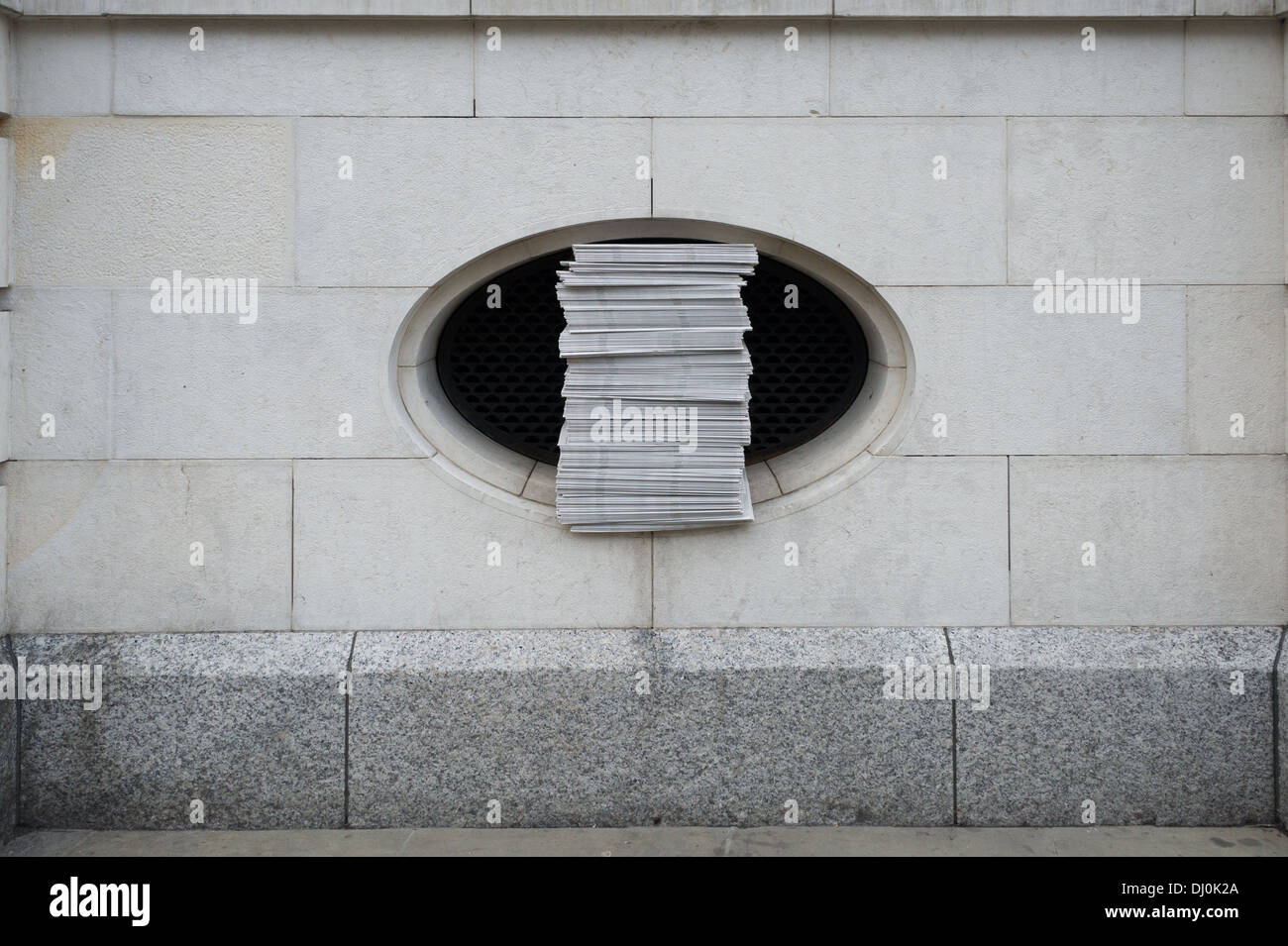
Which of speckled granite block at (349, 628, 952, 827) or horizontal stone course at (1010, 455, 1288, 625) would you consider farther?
horizontal stone course at (1010, 455, 1288, 625)

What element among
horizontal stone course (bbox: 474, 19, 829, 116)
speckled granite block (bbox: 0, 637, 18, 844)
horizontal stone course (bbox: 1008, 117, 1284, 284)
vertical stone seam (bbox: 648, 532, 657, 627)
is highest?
horizontal stone course (bbox: 474, 19, 829, 116)

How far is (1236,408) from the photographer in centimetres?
589

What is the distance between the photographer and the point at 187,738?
5.79 m

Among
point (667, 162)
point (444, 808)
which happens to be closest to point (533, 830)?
point (444, 808)

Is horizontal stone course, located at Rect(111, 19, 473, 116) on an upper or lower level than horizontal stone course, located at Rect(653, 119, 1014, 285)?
upper

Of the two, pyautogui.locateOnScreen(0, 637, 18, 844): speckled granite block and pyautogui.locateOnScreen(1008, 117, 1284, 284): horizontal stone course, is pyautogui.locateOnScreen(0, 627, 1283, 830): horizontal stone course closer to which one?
pyautogui.locateOnScreen(0, 637, 18, 844): speckled granite block

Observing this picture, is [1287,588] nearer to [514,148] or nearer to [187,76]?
[514,148]

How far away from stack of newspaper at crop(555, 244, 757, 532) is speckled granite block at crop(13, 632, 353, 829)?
5.39 feet

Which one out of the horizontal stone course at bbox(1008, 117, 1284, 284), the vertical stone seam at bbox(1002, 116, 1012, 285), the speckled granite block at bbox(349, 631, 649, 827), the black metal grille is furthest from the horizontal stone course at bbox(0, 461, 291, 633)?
the horizontal stone course at bbox(1008, 117, 1284, 284)

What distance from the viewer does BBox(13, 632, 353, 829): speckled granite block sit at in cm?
578

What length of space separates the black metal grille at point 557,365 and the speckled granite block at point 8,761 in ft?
9.05

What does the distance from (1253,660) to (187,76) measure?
20.8ft

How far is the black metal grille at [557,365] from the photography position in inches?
246

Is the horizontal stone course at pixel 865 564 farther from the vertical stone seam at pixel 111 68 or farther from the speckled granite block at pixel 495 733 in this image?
the vertical stone seam at pixel 111 68
